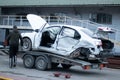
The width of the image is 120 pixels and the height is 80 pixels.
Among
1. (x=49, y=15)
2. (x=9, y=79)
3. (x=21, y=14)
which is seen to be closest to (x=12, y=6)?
(x=21, y=14)

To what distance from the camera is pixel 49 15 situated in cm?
3562

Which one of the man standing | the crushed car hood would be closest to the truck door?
the crushed car hood

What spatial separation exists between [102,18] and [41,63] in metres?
15.7

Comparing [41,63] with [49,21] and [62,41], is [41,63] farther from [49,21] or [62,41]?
[49,21]

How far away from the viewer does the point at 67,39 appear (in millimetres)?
17297

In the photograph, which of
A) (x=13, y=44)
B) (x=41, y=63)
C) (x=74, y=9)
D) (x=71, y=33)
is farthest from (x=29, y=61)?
(x=74, y=9)

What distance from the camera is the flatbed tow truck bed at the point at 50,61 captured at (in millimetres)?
16736

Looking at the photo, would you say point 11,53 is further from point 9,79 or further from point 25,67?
point 9,79

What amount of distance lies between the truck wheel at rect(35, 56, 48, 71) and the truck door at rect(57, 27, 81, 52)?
936mm

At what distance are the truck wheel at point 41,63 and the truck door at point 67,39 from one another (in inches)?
36.9

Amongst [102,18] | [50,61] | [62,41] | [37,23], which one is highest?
[102,18]

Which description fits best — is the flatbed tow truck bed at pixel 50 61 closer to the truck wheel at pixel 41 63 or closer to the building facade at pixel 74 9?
the truck wheel at pixel 41 63

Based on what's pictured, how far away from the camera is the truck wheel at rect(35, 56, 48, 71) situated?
1758cm

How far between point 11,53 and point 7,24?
1923cm
